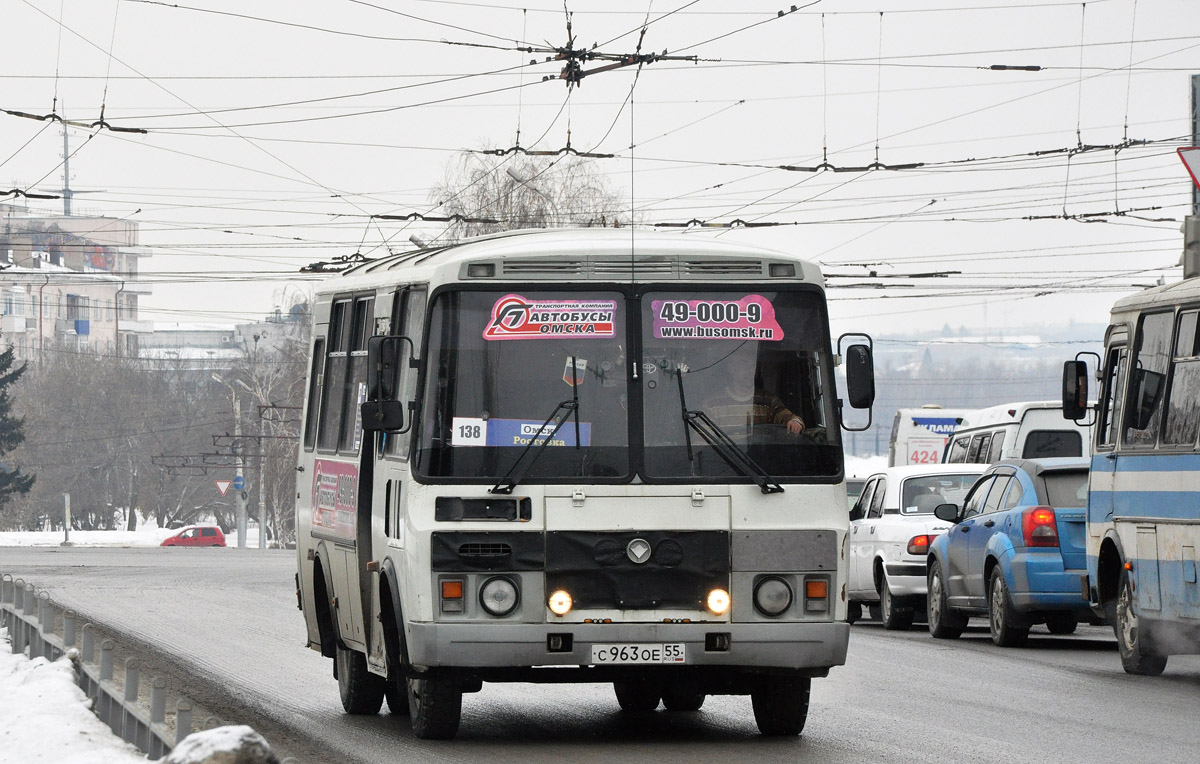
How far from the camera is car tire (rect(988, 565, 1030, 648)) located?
1756 centimetres

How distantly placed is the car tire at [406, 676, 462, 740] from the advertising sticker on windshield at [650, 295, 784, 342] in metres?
2.11

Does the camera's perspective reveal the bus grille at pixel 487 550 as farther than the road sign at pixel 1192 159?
No

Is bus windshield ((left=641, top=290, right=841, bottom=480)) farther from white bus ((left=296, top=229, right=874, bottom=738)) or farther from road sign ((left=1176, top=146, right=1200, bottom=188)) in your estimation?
road sign ((left=1176, top=146, right=1200, bottom=188))

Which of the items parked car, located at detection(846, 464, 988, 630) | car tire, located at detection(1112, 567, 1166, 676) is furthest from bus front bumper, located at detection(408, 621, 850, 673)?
parked car, located at detection(846, 464, 988, 630)

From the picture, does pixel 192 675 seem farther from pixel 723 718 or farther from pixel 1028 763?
pixel 1028 763

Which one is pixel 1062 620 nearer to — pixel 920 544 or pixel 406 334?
pixel 920 544

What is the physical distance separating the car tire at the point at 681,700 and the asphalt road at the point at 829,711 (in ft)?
0.40

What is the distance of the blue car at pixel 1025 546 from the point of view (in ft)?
56.3

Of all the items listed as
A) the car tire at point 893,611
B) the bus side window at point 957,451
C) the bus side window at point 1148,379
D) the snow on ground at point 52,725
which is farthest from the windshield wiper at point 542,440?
the bus side window at point 957,451

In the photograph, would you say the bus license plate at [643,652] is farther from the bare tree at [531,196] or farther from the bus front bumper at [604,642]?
the bare tree at [531,196]

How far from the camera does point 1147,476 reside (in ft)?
47.2

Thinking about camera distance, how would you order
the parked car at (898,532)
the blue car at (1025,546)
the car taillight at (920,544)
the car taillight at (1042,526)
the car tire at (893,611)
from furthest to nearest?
the car tire at (893,611), the parked car at (898,532), the car taillight at (920,544), the car taillight at (1042,526), the blue car at (1025,546)

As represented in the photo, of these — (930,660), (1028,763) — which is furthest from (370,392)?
(930,660)

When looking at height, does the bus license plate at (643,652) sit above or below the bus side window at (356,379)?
below
